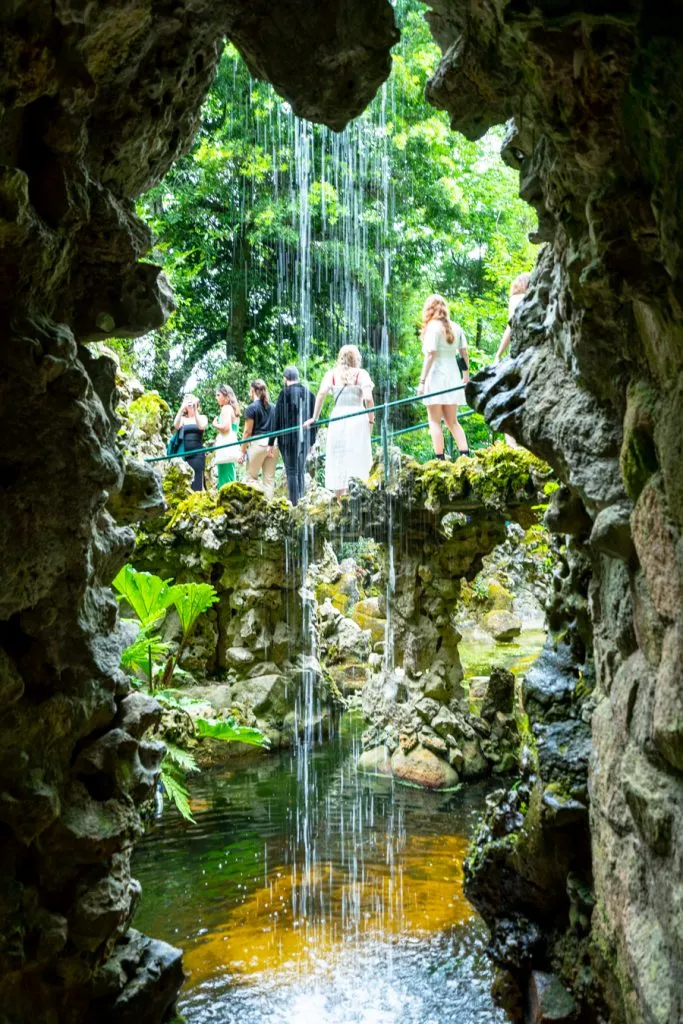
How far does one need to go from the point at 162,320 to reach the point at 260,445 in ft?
24.3

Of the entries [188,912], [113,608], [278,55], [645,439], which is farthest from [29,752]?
[188,912]

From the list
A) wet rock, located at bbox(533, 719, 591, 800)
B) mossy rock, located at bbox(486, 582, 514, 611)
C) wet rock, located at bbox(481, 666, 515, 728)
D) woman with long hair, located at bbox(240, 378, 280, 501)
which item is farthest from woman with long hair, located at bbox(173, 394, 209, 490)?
Result: mossy rock, located at bbox(486, 582, 514, 611)

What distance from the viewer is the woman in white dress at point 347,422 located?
9.34m

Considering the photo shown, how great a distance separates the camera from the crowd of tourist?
878 centimetres

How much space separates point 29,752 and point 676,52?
310 cm

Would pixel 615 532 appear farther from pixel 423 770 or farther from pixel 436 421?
pixel 423 770

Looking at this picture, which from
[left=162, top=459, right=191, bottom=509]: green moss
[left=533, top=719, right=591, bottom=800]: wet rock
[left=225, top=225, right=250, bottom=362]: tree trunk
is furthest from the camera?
[left=225, top=225, right=250, bottom=362]: tree trunk

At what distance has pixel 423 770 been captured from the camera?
33.1 feet

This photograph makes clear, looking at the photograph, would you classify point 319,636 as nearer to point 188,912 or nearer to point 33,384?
point 188,912

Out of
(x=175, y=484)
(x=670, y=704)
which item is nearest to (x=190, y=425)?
(x=175, y=484)

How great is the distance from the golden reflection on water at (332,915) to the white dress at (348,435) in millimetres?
4203

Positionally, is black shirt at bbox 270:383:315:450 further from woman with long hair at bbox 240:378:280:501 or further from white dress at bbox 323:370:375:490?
white dress at bbox 323:370:375:490

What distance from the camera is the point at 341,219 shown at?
1755cm

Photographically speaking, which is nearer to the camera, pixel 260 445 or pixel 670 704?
pixel 670 704
